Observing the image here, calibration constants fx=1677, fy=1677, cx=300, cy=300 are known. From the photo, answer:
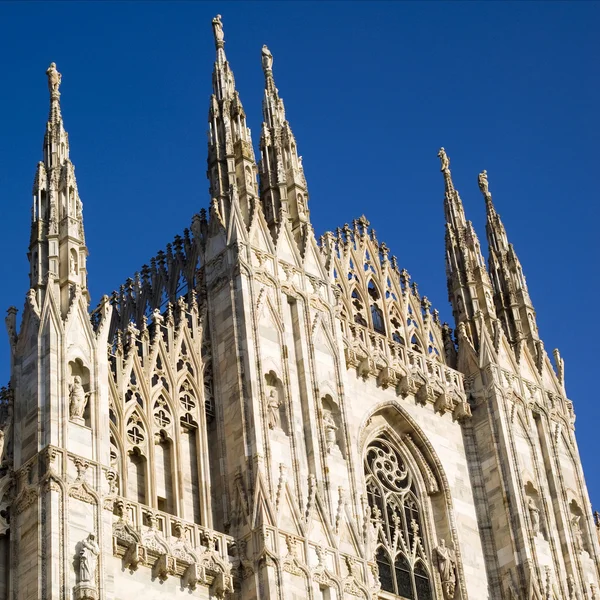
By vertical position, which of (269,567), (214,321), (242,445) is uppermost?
(214,321)

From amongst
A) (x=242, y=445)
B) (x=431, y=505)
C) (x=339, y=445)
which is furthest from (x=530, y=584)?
(x=242, y=445)

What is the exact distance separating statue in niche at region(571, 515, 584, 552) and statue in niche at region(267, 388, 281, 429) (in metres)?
8.31

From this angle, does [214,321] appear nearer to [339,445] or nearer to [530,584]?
[339,445]

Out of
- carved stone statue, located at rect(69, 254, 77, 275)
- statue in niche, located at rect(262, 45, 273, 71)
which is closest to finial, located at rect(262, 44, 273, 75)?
statue in niche, located at rect(262, 45, 273, 71)

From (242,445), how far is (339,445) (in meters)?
2.59

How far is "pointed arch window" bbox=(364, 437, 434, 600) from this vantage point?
109ft

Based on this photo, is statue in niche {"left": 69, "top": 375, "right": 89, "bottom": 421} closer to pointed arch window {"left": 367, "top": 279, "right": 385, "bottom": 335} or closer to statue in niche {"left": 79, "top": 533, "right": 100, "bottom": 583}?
statue in niche {"left": 79, "top": 533, "right": 100, "bottom": 583}

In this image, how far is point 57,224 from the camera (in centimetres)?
2994

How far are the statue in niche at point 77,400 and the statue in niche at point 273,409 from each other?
4121mm

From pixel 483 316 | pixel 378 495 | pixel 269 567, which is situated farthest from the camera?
pixel 483 316

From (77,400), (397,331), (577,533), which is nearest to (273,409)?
(77,400)

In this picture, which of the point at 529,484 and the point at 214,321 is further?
the point at 529,484

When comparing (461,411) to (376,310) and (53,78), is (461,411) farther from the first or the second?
(53,78)

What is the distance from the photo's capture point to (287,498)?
29766 millimetres
